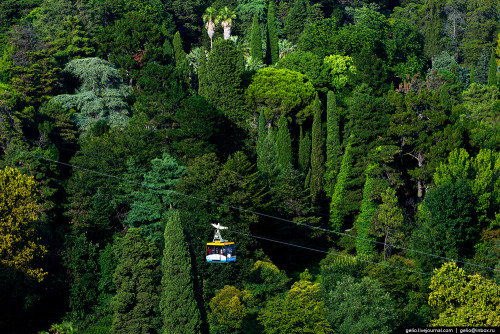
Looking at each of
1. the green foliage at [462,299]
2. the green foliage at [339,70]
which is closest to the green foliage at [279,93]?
the green foliage at [339,70]

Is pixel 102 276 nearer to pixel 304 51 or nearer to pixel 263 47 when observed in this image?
pixel 304 51

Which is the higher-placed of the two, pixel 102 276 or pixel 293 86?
pixel 293 86

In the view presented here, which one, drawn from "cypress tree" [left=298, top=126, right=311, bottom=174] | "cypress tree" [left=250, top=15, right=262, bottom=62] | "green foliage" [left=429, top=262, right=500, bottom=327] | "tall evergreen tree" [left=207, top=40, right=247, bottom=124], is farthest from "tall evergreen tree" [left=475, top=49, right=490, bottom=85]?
"green foliage" [left=429, top=262, right=500, bottom=327]

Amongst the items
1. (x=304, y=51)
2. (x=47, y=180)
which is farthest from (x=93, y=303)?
(x=304, y=51)

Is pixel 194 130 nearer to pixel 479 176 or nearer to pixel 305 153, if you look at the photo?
pixel 305 153

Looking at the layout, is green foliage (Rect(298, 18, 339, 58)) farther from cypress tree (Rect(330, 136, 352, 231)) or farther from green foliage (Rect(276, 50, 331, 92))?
cypress tree (Rect(330, 136, 352, 231))

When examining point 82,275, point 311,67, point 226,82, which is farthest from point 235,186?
point 311,67
